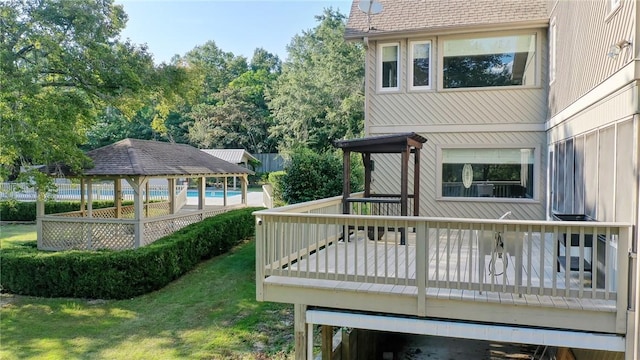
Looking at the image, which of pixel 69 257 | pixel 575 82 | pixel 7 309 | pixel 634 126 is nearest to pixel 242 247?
pixel 69 257

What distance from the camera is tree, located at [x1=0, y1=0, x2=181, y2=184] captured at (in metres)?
9.68

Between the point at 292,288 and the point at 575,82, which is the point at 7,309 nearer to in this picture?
the point at 292,288

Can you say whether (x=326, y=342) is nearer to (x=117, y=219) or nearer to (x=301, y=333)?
(x=301, y=333)

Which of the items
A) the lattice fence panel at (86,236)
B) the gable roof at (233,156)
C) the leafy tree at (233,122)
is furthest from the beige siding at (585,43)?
the leafy tree at (233,122)

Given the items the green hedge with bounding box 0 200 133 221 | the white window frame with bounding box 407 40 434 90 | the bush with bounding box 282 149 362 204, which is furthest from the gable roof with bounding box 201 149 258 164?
the white window frame with bounding box 407 40 434 90

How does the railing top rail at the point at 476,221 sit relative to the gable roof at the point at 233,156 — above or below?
below

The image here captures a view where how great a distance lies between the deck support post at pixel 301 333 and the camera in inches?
206

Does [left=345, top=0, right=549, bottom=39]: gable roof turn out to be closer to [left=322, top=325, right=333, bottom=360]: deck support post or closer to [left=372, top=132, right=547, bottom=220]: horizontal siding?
[left=372, top=132, right=547, bottom=220]: horizontal siding

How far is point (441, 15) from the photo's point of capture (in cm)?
971

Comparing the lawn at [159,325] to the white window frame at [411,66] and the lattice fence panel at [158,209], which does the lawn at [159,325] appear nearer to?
the white window frame at [411,66]

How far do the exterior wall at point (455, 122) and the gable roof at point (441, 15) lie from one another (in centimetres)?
31

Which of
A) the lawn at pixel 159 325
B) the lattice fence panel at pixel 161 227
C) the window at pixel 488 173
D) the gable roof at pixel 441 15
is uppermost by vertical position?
the gable roof at pixel 441 15

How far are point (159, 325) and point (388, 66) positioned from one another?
730cm

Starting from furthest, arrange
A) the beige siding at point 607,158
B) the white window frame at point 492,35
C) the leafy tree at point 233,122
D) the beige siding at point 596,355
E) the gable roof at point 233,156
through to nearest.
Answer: the leafy tree at point 233,122 < the gable roof at point 233,156 < the white window frame at point 492,35 < the beige siding at point 596,355 < the beige siding at point 607,158
